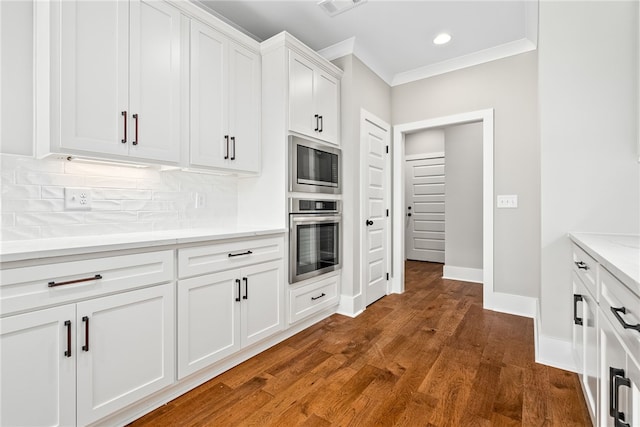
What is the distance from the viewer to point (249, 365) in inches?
81.7

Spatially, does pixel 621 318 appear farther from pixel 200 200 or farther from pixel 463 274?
pixel 463 274

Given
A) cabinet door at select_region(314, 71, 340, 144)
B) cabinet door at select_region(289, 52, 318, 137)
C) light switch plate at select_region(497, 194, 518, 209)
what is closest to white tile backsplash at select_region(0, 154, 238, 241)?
cabinet door at select_region(289, 52, 318, 137)

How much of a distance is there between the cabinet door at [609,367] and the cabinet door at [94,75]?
2326 millimetres

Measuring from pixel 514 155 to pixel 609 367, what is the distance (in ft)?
8.00

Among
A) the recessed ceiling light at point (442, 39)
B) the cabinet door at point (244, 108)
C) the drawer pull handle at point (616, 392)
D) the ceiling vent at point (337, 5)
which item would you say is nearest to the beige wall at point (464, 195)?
the recessed ceiling light at point (442, 39)

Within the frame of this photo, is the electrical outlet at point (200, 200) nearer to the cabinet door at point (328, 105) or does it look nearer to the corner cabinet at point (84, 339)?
the corner cabinet at point (84, 339)

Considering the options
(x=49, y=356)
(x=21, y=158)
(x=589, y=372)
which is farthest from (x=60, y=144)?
(x=589, y=372)

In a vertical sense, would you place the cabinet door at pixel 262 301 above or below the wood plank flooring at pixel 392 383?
above

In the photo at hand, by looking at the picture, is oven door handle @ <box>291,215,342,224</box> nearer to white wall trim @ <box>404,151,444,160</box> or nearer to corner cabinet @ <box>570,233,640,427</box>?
corner cabinet @ <box>570,233,640,427</box>

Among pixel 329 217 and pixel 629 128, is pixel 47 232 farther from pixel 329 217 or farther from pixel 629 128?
pixel 629 128

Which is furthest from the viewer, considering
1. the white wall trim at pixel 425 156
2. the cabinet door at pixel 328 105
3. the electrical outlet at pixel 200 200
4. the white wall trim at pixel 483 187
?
the white wall trim at pixel 425 156

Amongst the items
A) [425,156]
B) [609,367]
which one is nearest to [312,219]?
[609,367]

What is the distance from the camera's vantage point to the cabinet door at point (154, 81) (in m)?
1.79

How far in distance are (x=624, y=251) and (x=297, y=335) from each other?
212 centimetres
